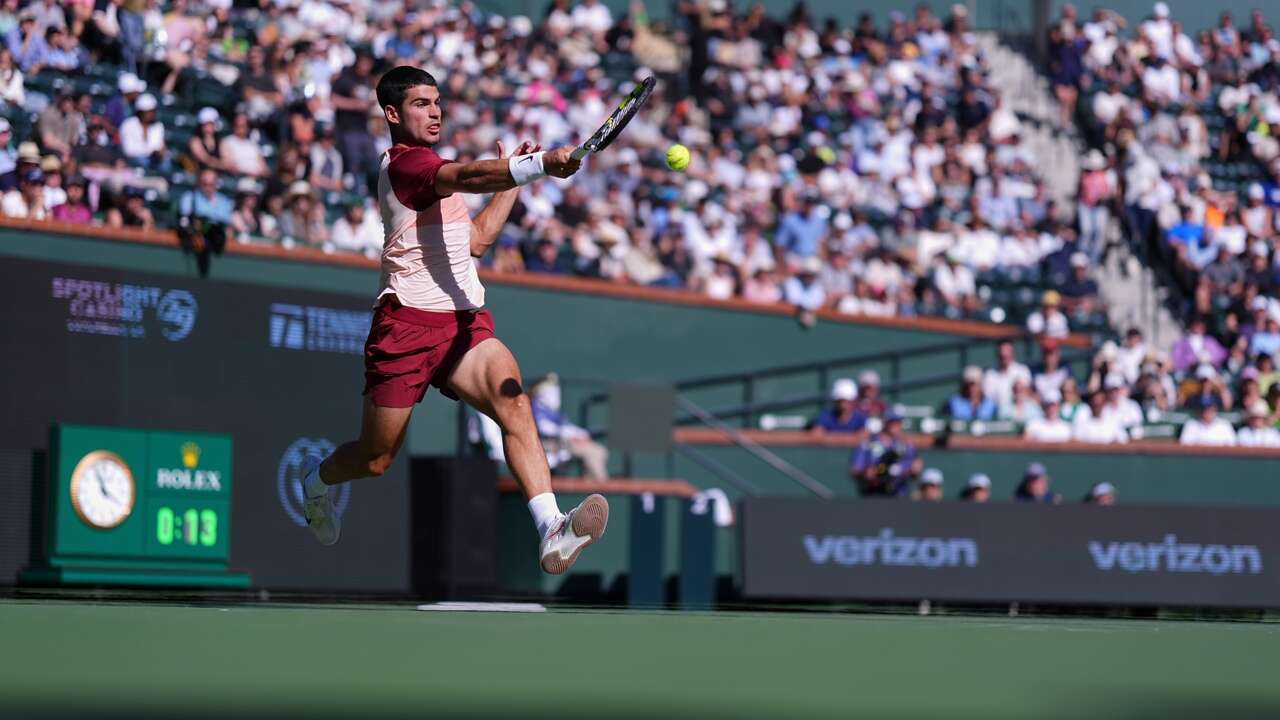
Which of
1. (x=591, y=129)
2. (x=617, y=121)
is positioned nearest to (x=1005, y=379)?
(x=591, y=129)

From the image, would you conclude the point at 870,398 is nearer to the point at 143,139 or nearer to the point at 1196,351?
the point at 1196,351

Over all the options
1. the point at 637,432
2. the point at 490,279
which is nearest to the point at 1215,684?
the point at 637,432

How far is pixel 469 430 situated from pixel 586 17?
875cm

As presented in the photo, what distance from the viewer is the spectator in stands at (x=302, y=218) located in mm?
19344

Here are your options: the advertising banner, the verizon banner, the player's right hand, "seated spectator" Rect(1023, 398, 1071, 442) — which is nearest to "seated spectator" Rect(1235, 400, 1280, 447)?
"seated spectator" Rect(1023, 398, 1071, 442)

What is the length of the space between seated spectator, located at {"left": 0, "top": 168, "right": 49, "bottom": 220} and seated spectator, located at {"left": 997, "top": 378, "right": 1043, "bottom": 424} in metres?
10.8

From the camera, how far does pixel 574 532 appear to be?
26.6 ft

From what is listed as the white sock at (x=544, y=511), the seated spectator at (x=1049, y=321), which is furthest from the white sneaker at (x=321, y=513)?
the seated spectator at (x=1049, y=321)

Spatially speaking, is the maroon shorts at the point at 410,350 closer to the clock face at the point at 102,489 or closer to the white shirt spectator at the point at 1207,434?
the clock face at the point at 102,489

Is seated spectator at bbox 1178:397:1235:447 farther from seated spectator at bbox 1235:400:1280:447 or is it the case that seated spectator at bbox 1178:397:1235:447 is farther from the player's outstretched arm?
the player's outstretched arm

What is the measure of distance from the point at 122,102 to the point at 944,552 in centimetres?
904

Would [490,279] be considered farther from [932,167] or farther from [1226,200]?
[1226,200]

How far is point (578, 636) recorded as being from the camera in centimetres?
664

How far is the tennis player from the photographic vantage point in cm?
824
